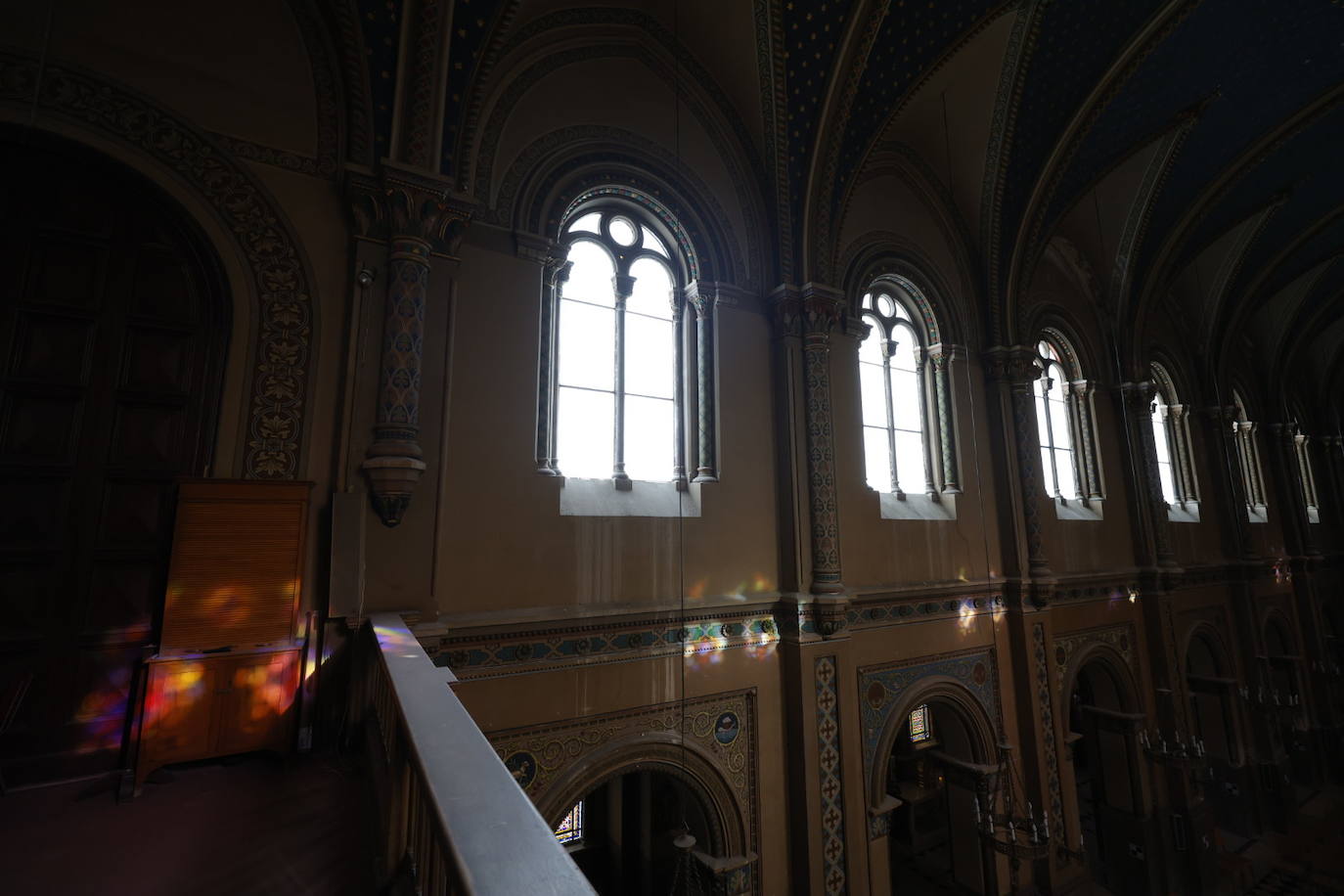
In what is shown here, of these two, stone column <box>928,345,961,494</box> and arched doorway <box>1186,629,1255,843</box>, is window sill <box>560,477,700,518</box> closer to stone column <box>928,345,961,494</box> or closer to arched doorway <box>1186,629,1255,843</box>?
stone column <box>928,345,961,494</box>

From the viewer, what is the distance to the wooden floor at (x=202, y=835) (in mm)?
2059

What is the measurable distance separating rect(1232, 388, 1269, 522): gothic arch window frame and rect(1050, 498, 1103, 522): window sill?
268 inches

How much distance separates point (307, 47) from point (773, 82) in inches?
156

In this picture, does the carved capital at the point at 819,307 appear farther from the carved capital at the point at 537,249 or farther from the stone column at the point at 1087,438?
the stone column at the point at 1087,438

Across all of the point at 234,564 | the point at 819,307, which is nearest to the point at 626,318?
the point at 819,307

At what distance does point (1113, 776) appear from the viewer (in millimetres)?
8992

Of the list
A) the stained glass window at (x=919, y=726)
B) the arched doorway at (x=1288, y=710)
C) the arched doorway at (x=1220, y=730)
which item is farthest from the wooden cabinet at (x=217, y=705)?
the arched doorway at (x=1288, y=710)

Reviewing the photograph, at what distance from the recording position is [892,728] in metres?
6.43

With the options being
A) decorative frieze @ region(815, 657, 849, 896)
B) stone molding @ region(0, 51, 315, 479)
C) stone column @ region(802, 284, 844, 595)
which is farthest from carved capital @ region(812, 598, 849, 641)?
stone molding @ region(0, 51, 315, 479)

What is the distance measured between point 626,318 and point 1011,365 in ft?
18.4

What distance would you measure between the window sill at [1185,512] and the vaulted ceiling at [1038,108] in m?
3.16

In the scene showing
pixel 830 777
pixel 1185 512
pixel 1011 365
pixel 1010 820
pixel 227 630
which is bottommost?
pixel 1010 820

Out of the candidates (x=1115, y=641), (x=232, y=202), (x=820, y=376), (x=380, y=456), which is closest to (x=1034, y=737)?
(x=1115, y=641)

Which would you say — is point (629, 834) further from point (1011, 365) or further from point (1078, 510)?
point (1011, 365)
